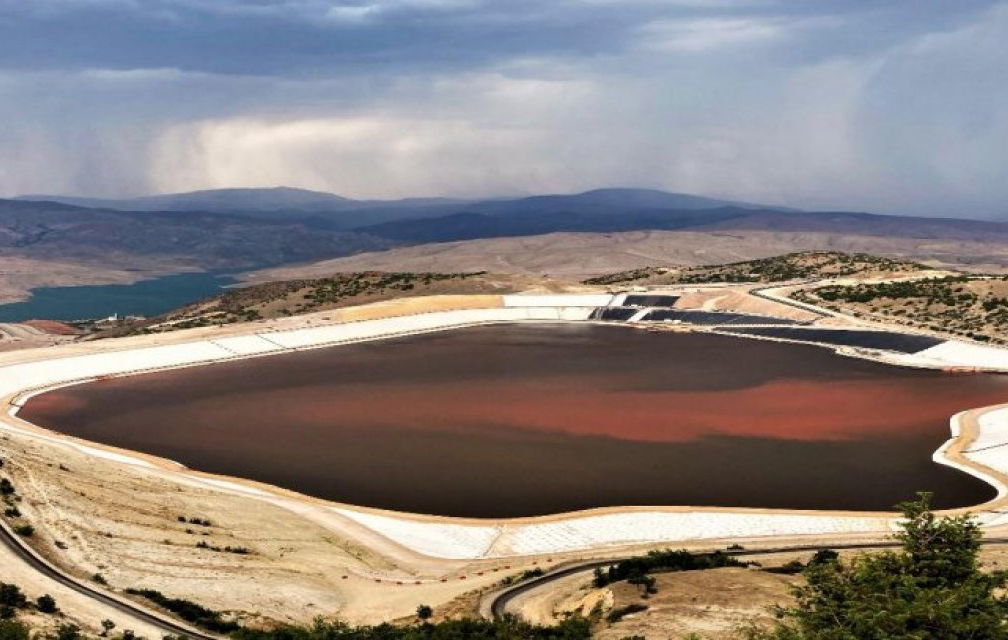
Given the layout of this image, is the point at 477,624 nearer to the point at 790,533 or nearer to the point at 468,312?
the point at 790,533

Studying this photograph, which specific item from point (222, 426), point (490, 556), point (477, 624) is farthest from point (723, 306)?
point (477, 624)

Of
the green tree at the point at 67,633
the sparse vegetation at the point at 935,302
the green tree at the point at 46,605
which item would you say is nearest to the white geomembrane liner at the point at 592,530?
the green tree at the point at 46,605

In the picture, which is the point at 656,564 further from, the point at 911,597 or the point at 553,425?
the point at 553,425

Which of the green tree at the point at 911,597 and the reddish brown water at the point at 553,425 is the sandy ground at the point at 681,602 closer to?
the green tree at the point at 911,597

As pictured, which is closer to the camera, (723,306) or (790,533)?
(790,533)

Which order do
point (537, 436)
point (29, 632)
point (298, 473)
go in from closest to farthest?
point (29, 632), point (298, 473), point (537, 436)
